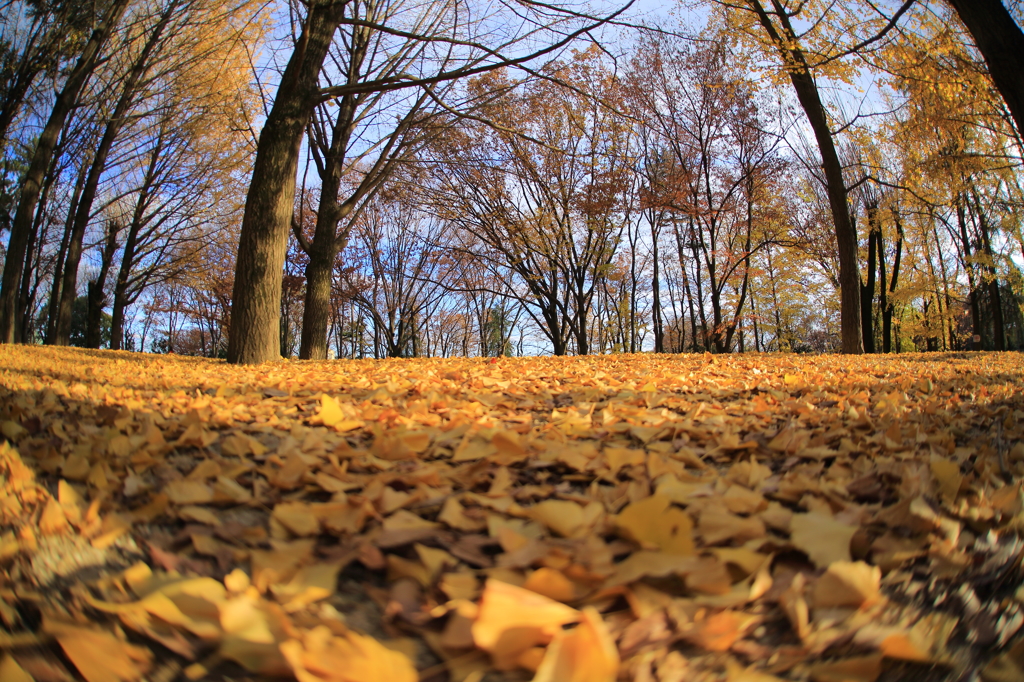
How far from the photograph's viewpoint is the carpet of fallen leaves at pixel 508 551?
610mm

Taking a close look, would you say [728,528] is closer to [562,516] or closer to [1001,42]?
[562,516]

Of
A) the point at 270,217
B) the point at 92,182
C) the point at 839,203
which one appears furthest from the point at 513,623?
the point at 92,182

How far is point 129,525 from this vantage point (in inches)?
38.2

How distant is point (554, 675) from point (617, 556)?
1.09 ft

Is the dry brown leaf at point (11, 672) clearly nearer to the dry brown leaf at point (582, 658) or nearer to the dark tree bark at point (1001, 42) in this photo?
the dry brown leaf at point (582, 658)

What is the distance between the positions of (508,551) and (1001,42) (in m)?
5.05

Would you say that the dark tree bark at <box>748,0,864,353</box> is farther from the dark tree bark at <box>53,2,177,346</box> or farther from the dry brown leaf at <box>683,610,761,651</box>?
the dark tree bark at <box>53,2,177,346</box>

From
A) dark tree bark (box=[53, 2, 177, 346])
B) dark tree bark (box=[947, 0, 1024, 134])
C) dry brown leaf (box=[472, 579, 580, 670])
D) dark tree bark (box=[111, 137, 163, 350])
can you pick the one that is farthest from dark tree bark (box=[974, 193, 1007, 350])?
dark tree bark (box=[111, 137, 163, 350])

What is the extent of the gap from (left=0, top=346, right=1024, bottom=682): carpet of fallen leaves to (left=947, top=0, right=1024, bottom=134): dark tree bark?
10.9 feet

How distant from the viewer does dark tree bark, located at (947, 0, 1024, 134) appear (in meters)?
3.49

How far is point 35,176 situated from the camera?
8500mm

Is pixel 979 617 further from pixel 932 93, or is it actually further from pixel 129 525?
pixel 932 93

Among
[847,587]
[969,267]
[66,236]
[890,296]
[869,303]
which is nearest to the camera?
[847,587]

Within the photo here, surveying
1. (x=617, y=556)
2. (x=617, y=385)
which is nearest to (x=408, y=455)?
(x=617, y=556)
